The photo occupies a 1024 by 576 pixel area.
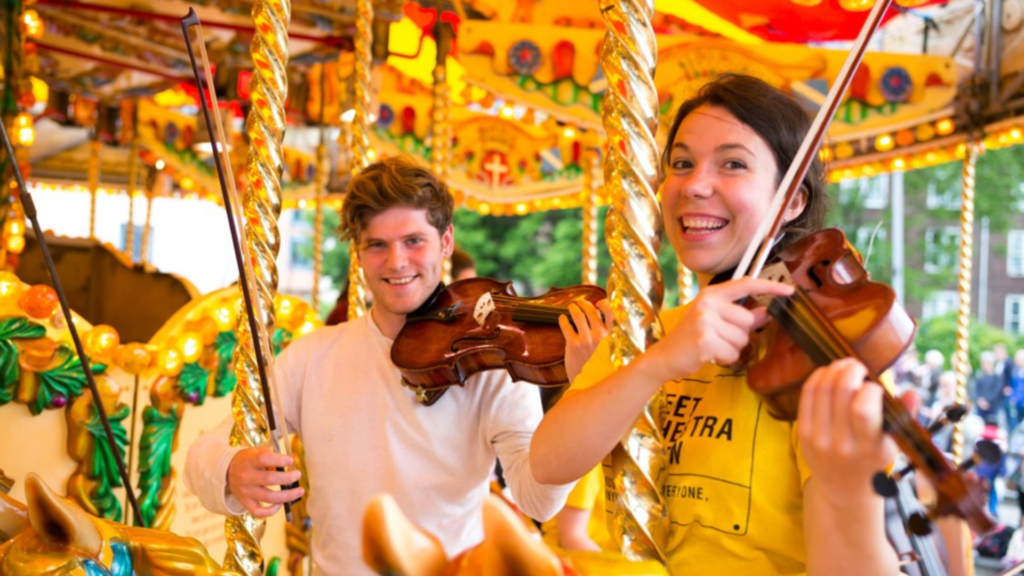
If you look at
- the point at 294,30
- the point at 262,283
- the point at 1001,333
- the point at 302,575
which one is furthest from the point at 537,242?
the point at 262,283

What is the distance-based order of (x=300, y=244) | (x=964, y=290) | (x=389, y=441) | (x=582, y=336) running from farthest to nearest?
(x=300, y=244)
(x=964, y=290)
(x=389, y=441)
(x=582, y=336)

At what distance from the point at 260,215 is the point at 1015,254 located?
2242 centimetres

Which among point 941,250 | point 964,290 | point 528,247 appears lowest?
point 528,247

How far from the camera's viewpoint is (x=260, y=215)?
5.29 feet

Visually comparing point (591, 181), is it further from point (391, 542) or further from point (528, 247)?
point (528, 247)

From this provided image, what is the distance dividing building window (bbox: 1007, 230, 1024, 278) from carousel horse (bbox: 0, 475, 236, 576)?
884 inches

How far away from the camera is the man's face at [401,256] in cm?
207

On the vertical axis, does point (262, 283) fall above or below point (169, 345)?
above

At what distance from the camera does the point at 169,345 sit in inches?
115

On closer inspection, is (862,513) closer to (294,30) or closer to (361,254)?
(361,254)

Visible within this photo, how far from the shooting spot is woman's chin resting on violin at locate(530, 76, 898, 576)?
872mm

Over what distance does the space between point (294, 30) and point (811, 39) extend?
2.84m

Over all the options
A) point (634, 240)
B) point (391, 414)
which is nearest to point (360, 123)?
point (391, 414)

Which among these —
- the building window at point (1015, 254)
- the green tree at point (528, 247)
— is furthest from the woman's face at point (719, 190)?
the building window at point (1015, 254)
